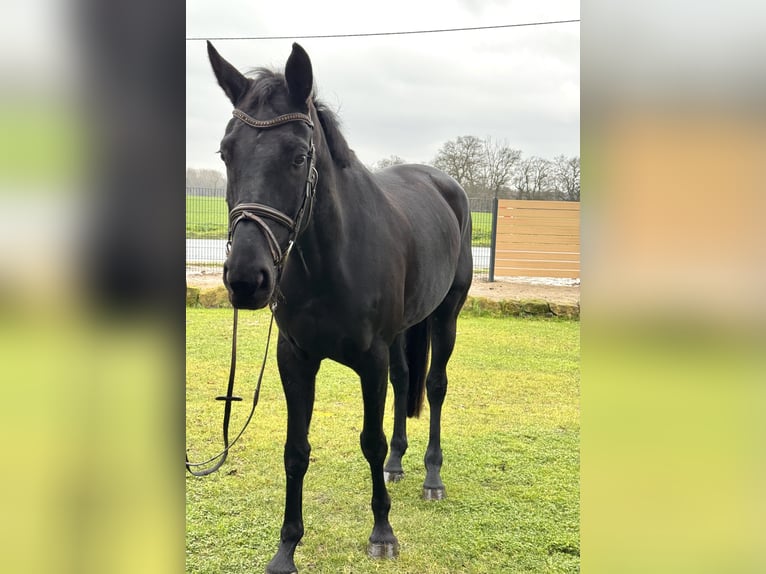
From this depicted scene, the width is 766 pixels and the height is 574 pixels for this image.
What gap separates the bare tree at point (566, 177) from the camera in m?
12.8

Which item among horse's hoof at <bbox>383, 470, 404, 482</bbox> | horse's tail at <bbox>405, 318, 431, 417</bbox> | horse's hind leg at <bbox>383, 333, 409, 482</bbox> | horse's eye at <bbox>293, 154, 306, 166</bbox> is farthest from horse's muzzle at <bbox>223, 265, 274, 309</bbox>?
horse's hoof at <bbox>383, 470, 404, 482</bbox>

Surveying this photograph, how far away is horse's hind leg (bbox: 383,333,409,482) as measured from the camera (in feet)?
12.9

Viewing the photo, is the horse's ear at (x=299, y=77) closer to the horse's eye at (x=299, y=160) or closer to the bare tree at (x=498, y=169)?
the horse's eye at (x=299, y=160)

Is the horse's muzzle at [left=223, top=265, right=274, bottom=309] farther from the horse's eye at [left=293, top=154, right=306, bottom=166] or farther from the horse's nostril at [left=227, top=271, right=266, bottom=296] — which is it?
the horse's eye at [left=293, top=154, right=306, bottom=166]

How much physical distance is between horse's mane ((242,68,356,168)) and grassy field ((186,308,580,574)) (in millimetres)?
2091

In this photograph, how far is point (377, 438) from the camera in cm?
294

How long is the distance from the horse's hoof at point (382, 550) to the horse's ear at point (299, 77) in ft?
7.40

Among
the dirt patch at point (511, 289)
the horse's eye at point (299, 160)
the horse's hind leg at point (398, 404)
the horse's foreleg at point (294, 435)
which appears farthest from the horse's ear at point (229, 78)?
the dirt patch at point (511, 289)

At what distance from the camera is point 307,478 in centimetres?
387

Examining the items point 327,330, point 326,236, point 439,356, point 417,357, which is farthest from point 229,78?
point 439,356

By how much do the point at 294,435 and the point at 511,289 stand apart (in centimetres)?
978
